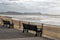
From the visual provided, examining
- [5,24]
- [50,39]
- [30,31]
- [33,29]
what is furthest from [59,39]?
[5,24]

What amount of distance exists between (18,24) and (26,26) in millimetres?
2359

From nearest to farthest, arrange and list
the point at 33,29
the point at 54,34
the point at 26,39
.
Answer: the point at 26,39
the point at 54,34
the point at 33,29

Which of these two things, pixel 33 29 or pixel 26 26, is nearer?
pixel 33 29

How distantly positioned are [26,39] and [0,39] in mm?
1102

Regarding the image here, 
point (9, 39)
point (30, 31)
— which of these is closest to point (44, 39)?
point (9, 39)

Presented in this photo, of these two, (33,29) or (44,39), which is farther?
(33,29)

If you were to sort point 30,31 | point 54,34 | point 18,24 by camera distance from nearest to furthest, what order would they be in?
point 54,34
point 30,31
point 18,24

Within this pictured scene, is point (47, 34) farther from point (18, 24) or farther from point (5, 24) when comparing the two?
point (5, 24)

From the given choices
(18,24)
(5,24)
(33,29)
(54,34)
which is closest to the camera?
(54,34)

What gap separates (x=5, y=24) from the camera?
562 inches

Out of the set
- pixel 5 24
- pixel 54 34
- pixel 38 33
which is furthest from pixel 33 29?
pixel 5 24

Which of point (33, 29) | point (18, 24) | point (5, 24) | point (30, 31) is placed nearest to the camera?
point (33, 29)

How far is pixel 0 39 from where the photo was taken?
8148 mm

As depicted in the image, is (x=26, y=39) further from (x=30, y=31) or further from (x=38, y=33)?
(x=30, y=31)
